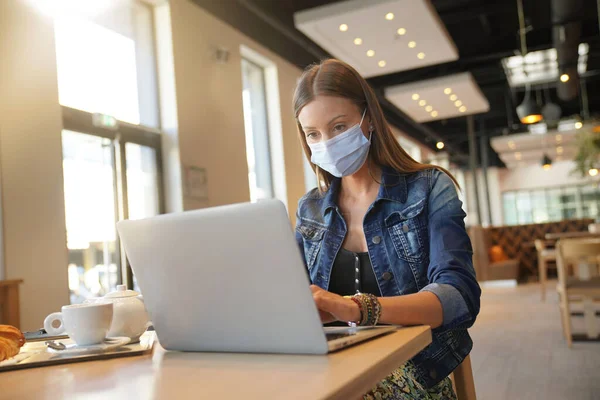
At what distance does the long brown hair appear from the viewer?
56.3 inches

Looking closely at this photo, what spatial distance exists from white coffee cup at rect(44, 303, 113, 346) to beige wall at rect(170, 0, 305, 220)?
4.60 metres

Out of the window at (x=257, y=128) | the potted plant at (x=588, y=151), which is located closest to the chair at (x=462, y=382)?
the window at (x=257, y=128)

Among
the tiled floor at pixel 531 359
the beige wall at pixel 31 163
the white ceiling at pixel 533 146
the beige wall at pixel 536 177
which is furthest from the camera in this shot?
the beige wall at pixel 536 177

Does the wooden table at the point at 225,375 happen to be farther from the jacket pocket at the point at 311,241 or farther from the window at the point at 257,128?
the window at the point at 257,128

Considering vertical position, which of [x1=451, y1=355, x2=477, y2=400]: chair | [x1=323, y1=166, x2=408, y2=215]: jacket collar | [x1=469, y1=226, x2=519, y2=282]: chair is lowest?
[x1=469, y1=226, x2=519, y2=282]: chair

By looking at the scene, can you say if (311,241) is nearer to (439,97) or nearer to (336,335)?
(336,335)

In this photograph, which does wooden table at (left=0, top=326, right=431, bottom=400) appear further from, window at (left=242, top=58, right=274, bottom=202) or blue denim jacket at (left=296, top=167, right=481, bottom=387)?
window at (left=242, top=58, right=274, bottom=202)

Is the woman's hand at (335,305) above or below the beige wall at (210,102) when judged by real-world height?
below

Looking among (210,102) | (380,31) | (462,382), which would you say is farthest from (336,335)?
(380,31)

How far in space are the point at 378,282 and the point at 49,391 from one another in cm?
80

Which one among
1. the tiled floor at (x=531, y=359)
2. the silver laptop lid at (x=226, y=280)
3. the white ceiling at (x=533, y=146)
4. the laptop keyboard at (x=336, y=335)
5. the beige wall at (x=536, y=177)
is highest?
the white ceiling at (x=533, y=146)

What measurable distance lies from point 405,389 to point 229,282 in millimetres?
509

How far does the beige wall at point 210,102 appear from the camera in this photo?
5.74 meters

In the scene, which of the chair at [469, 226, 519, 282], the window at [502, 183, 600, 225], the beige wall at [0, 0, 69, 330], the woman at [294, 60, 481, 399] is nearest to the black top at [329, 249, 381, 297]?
the woman at [294, 60, 481, 399]
